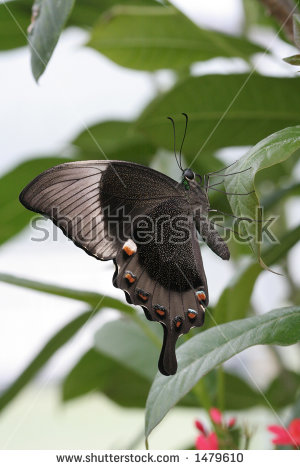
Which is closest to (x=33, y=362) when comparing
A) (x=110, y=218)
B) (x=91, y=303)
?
(x=91, y=303)

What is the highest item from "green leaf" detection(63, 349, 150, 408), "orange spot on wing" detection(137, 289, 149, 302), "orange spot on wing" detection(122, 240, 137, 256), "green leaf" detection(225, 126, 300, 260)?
"green leaf" detection(225, 126, 300, 260)

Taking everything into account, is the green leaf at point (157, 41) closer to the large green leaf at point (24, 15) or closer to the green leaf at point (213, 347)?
the large green leaf at point (24, 15)

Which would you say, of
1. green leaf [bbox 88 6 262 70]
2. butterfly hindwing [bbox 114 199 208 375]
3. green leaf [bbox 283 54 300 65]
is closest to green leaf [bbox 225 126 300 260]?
green leaf [bbox 283 54 300 65]

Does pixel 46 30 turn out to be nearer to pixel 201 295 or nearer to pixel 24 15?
pixel 201 295

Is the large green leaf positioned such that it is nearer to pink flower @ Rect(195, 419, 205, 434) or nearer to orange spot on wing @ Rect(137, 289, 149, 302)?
orange spot on wing @ Rect(137, 289, 149, 302)

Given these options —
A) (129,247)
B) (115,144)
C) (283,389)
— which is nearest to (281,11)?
(129,247)

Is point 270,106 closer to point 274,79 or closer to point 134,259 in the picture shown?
point 274,79
